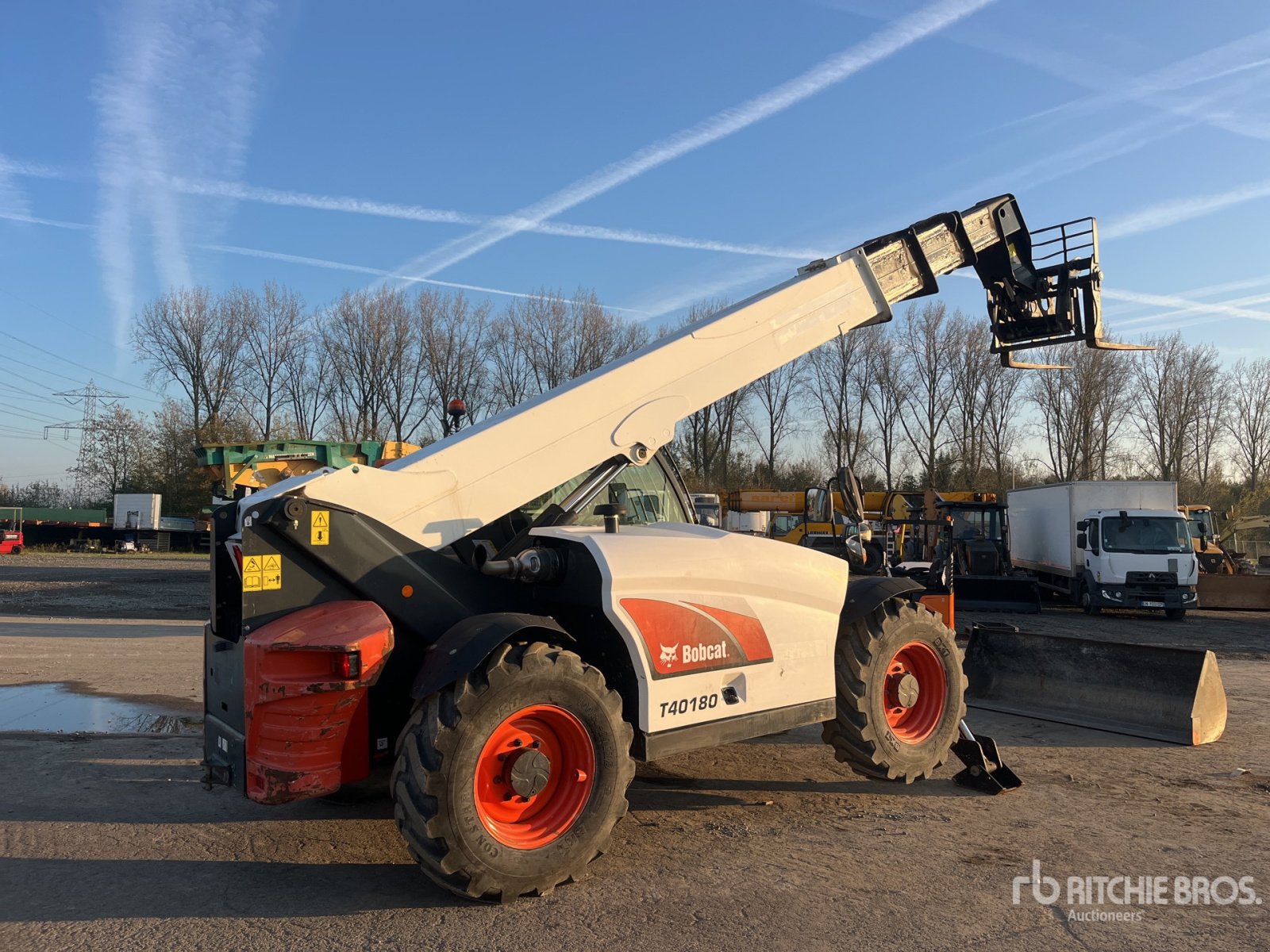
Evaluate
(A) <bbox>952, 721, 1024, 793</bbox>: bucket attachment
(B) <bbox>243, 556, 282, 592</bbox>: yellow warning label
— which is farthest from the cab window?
(A) <bbox>952, 721, 1024, 793</bbox>: bucket attachment

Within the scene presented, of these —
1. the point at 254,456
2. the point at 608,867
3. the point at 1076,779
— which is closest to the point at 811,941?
the point at 608,867

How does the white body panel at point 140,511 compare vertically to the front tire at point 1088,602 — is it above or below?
above

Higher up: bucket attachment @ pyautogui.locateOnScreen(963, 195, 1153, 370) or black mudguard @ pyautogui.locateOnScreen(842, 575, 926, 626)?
bucket attachment @ pyautogui.locateOnScreen(963, 195, 1153, 370)

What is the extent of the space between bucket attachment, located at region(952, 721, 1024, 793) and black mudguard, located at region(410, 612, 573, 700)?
305 cm

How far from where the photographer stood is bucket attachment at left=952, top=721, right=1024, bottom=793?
18.3ft

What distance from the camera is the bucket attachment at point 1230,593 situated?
786 inches

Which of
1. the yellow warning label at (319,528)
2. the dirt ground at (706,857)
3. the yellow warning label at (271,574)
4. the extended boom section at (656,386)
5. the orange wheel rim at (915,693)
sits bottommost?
the dirt ground at (706,857)

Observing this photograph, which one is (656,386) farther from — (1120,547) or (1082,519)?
(1082,519)

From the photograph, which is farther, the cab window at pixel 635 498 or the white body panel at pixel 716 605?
the cab window at pixel 635 498

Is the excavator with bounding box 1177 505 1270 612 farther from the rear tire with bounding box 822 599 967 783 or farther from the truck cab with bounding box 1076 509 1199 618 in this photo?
the rear tire with bounding box 822 599 967 783

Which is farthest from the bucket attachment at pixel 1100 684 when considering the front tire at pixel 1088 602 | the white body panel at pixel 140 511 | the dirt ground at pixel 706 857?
the white body panel at pixel 140 511

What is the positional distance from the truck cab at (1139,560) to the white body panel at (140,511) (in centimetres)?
4132

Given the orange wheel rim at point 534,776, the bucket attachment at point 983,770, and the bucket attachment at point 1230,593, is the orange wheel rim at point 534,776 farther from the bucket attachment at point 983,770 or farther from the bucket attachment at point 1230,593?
the bucket attachment at point 1230,593

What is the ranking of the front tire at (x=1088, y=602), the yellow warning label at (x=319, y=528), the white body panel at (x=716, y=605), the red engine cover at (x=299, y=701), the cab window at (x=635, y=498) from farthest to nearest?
the front tire at (x=1088, y=602) < the cab window at (x=635, y=498) < the white body panel at (x=716, y=605) < the yellow warning label at (x=319, y=528) < the red engine cover at (x=299, y=701)
